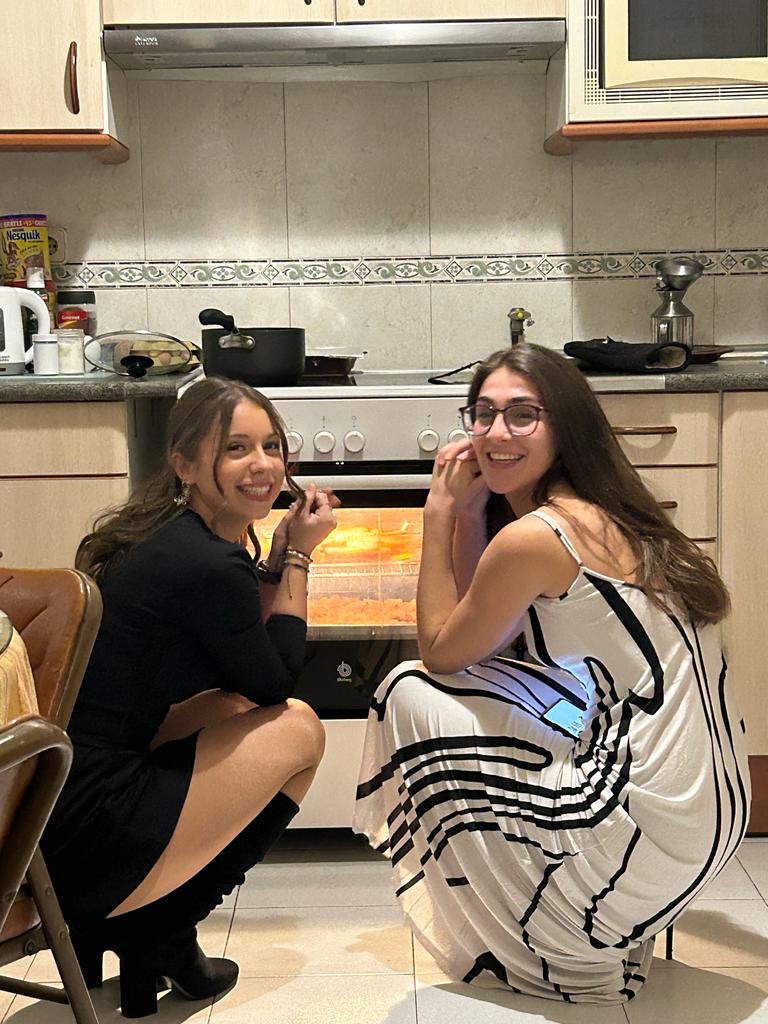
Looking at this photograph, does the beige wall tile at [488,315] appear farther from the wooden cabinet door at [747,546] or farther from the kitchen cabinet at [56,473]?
the kitchen cabinet at [56,473]

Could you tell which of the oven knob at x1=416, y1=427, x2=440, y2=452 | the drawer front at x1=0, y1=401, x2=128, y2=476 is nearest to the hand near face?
the oven knob at x1=416, y1=427, x2=440, y2=452

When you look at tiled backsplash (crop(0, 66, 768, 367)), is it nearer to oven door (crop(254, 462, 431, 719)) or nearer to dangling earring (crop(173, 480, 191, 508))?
oven door (crop(254, 462, 431, 719))

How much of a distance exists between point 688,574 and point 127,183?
2.08 meters

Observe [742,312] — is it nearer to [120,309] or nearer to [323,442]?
[323,442]

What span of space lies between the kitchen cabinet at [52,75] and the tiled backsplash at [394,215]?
0.35 m

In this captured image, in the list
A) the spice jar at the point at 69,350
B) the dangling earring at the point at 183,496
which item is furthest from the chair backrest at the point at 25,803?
the spice jar at the point at 69,350

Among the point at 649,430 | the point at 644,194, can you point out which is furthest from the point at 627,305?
the point at 649,430

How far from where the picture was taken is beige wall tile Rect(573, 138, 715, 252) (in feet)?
11.0

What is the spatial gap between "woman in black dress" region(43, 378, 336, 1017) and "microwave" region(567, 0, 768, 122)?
141 centimetres

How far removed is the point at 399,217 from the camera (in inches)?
134

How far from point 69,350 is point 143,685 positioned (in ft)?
4.53

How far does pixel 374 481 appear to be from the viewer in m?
2.77

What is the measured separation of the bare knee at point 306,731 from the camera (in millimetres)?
1978

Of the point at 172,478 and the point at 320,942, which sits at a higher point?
the point at 172,478
